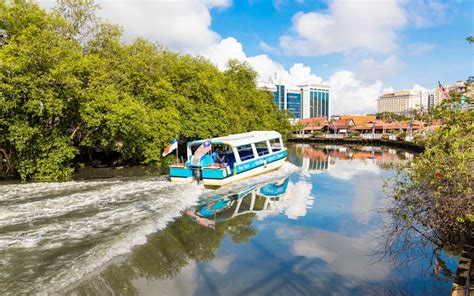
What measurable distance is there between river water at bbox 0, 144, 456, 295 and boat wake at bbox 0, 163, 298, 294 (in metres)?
0.03

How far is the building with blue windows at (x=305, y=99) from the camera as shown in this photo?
164250 millimetres

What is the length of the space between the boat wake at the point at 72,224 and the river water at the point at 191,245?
33 mm

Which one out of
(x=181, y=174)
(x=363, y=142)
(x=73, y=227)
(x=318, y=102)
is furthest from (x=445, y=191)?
(x=318, y=102)

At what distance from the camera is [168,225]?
11.5 m

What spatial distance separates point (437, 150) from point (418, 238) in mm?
3346

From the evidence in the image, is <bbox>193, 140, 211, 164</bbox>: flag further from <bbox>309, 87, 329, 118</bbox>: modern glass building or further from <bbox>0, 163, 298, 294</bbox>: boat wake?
<bbox>309, 87, 329, 118</bbox>: modern glass building

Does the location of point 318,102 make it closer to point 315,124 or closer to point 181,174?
point 315,124

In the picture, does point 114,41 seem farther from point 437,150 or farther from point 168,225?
point 437,150

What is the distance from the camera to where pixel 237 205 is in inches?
579

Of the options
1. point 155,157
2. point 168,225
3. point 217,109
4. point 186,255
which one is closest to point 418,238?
point 186,255

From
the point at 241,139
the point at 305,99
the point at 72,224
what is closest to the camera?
the point at 72,224

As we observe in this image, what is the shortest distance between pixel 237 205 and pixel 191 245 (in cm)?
504

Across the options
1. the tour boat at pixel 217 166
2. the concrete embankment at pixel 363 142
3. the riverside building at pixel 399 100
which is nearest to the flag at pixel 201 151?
the tour boat at pixel 217 166

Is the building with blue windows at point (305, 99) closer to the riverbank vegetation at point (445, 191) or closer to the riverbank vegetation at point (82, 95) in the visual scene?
the riverbank vegetation at point (82, 95)
